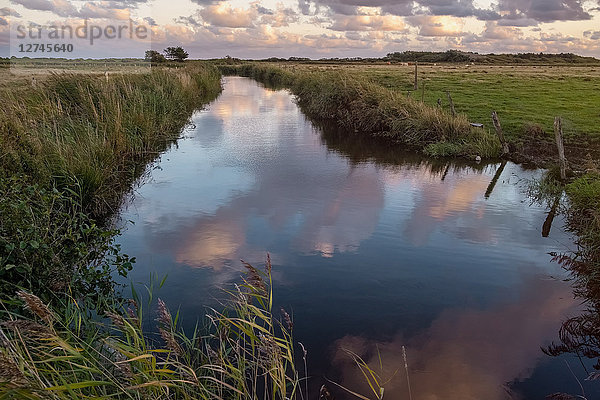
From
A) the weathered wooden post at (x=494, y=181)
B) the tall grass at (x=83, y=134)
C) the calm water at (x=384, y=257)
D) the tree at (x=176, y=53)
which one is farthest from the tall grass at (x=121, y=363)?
the tree at (x=176, y=53)

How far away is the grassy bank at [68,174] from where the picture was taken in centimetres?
462

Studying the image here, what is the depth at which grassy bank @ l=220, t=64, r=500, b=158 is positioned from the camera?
1520 centimetres

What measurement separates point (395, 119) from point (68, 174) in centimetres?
1277

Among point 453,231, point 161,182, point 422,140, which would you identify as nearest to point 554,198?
point 453,231

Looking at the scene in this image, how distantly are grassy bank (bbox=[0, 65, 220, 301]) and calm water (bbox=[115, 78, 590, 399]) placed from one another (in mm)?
816

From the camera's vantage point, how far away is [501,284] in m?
6.75

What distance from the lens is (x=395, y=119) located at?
17703mm

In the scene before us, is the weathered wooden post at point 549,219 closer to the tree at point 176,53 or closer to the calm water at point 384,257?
the calm water at point 384,257

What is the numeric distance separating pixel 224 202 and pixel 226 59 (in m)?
98.4

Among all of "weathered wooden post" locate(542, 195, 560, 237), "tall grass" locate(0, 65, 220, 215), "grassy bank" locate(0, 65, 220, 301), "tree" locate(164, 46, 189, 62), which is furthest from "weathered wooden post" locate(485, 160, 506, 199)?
"tree" locate(164, 46, 189, 62)

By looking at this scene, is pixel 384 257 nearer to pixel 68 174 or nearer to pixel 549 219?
pixel 549 219

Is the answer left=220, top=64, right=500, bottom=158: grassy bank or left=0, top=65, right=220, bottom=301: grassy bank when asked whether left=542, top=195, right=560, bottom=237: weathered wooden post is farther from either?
left=0, top=65, right=220, bottom=301: grassy bank

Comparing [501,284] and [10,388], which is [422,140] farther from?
[10,388]

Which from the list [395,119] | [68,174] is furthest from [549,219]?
[68,174]
